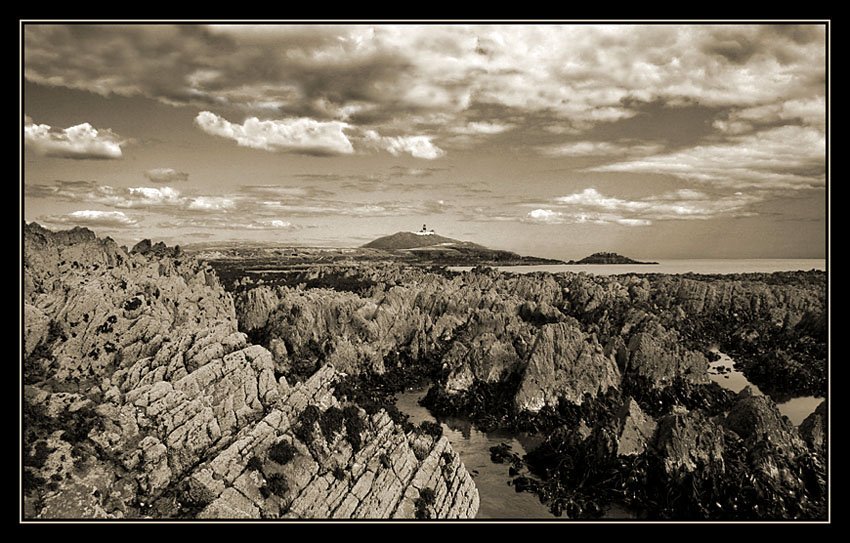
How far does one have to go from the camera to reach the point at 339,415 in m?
16.1

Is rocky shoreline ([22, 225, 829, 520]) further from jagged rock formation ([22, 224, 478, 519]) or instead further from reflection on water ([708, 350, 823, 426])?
reflection on water ([708, 350, 823, 426])

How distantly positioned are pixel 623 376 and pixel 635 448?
9.80m

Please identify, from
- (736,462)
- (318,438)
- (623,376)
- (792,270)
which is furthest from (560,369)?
(318,438)

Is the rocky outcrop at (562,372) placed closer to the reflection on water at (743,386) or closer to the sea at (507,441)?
the sea at (507,441)

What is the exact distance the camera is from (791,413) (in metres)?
20.4

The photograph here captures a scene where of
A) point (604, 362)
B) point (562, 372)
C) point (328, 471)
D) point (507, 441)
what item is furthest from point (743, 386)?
point (328, 471)

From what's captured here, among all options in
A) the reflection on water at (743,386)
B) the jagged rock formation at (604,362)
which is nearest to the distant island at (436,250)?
the jagged rock formation at (604,362)

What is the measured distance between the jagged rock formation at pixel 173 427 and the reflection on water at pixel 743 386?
14987mm

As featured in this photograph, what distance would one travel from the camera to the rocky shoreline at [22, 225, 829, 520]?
42.5ft

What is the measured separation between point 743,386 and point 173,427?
28703mm

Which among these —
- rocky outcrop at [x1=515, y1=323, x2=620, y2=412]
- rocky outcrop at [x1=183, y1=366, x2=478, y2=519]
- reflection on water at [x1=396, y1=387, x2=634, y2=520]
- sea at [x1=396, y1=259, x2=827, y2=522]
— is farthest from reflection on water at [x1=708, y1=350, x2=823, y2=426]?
rocky outcrop at [x1=183, y1=366, x2=478, y2=519]

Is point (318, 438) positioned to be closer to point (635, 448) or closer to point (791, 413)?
point (635, 448)

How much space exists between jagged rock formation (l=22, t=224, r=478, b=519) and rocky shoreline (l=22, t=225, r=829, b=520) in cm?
5

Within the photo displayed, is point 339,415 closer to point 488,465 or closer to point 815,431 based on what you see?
point 488,465
